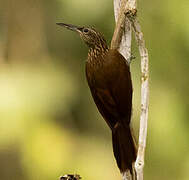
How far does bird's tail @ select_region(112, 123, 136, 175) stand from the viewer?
4.18m

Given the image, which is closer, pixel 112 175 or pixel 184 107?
pixel 184 107

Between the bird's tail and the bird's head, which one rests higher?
the bird's head

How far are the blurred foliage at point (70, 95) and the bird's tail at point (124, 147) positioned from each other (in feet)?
Result: 4.78

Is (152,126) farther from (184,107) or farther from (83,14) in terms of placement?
(83,14)

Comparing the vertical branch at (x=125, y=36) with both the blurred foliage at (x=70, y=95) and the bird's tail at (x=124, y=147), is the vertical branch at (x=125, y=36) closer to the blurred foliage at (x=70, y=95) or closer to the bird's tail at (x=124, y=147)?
the bird's tail at (x=124, y=147)

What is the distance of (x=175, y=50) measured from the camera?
604 cm

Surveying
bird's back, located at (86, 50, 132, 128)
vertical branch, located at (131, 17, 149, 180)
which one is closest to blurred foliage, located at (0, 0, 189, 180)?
bird's back, located at (86, 50, 132, 128)

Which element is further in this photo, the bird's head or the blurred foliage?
the blurred foliage


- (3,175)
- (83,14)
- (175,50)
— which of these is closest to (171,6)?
(175,50)

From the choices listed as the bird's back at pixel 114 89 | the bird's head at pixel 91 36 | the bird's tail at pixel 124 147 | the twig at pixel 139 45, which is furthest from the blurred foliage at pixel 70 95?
the twig at pixel 139 45

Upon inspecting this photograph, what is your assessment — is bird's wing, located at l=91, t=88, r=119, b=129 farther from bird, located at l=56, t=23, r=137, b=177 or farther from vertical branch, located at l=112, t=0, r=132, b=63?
vertical branch, located at l=112, t=0, r=132, b=63

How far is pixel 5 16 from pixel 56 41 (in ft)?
2.14

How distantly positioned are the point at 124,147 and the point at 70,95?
244cm

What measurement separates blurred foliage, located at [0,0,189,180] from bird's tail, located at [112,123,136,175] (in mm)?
1457
